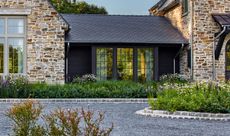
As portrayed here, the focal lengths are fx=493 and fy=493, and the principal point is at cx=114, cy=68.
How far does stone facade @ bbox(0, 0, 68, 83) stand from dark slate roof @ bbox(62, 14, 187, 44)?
103 centimetres

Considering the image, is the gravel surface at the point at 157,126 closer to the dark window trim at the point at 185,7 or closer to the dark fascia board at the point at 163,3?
the dark window trim at the point at 185,7

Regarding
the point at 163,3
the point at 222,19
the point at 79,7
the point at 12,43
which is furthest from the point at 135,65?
the point at 79,7

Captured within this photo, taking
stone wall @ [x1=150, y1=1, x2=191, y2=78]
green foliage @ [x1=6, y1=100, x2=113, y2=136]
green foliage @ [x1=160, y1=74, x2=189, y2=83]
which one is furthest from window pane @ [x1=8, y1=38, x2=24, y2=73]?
green foliage @ [x1=6, y1=100, x2=113, y2=136]

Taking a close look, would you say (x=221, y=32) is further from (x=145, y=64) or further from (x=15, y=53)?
(x=15, y=53)

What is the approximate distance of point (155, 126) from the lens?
10.6m

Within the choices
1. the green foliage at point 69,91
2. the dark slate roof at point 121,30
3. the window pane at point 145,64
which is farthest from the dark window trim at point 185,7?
the green foliage at point 69,91

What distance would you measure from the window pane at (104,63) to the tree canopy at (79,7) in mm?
15375

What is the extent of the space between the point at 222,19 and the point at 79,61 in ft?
22.6

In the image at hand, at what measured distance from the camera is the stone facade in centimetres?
2111

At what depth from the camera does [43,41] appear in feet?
69.6

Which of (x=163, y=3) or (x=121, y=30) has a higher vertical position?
(x=163, y=3)

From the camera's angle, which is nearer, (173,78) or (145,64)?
(173,78)

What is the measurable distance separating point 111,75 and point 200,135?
1425cm

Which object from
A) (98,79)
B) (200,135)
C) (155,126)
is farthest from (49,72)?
(200,135)
